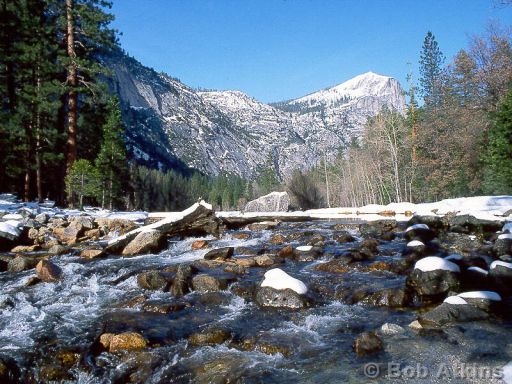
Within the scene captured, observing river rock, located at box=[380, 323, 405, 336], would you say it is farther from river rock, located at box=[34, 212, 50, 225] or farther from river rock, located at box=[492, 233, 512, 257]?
river rock, located at box=[34, 212, 50, 225]

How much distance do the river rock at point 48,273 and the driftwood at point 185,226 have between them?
2802mm

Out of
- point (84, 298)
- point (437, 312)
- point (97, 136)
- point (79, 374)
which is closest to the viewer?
point (79, 374)

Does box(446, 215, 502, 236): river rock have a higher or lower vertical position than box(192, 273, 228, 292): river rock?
higher

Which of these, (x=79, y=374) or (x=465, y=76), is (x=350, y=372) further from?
(x=465, y=76)

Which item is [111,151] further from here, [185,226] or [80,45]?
[185,226]

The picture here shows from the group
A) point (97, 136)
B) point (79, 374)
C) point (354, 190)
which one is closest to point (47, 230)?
point (79, 374)

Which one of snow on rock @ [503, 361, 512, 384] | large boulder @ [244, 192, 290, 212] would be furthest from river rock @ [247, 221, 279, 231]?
large boulder @ [244, 192, 290, 212]

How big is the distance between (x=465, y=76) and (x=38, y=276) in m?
36.3

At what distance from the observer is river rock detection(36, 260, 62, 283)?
8948 mm

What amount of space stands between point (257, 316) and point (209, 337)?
1.26m

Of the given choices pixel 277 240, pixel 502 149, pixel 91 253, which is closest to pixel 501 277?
pixel 277 240

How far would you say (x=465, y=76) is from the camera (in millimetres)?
32500

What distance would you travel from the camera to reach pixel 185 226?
1503 centimetres

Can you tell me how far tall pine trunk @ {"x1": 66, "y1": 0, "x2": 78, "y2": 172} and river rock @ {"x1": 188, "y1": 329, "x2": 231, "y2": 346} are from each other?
16.6 m
